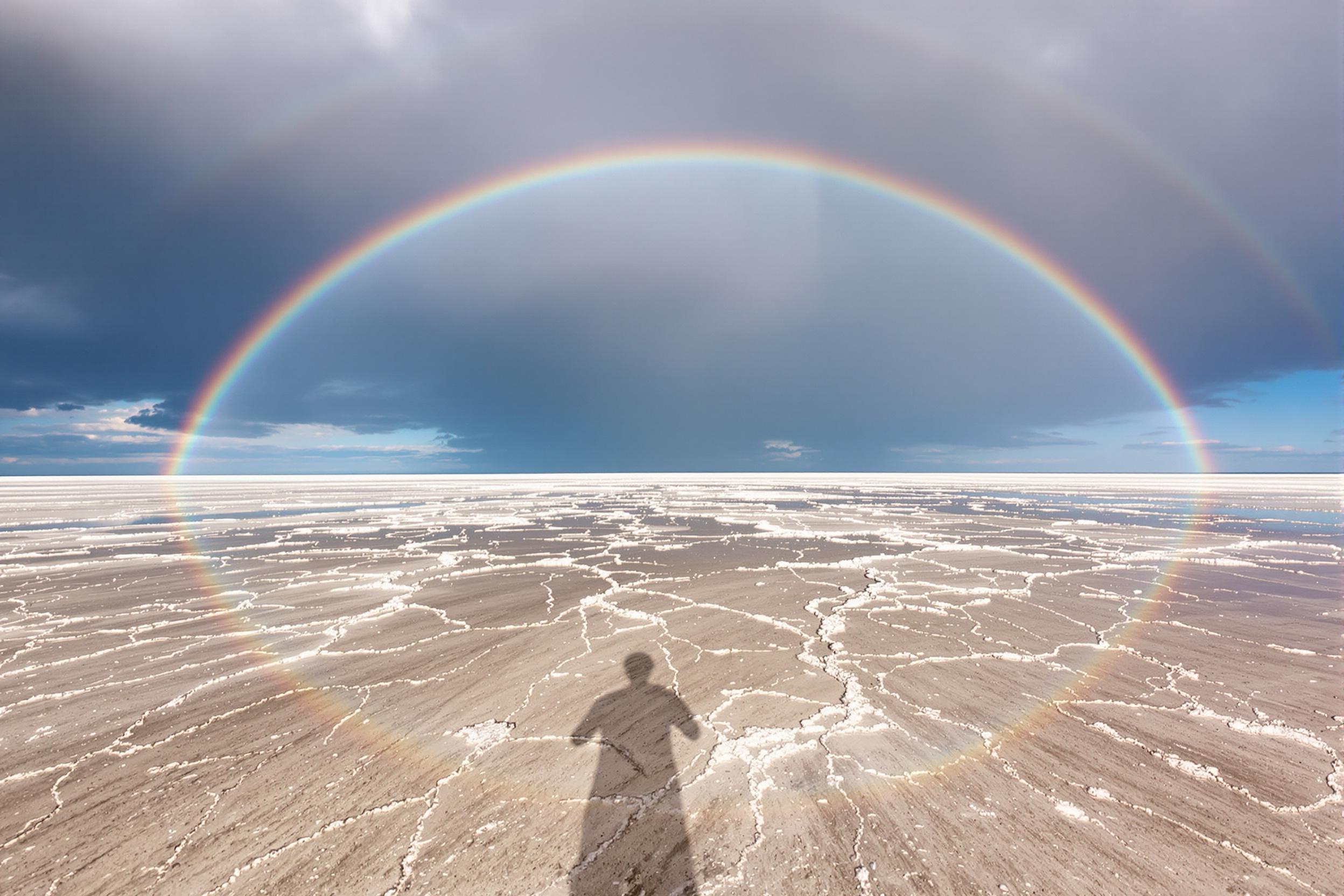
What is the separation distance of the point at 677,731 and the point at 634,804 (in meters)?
1.09

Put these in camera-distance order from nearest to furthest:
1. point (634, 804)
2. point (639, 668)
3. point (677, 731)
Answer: point (634, 804), point (677, 731), point (639, 668)

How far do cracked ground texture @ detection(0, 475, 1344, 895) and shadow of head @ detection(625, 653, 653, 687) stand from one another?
0.12 meters

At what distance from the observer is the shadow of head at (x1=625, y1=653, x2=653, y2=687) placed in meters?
5.84

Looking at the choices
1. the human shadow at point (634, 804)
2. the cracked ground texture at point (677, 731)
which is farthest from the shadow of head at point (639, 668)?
the human shadow at point (634, 804)

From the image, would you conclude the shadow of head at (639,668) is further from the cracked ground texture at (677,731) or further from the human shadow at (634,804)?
the human shadow at (634,804)

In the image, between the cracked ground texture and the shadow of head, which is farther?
the shadow of head

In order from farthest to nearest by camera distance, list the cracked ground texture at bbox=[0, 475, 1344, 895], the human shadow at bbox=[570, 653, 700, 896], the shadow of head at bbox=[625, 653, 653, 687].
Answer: the shadow of head at bbox=[625, 653, 653, 687] < the cracked ground texture at bbox=[0, 475, 1344, 895] < the human shadow at bbox=[570, 653, 700, 896]

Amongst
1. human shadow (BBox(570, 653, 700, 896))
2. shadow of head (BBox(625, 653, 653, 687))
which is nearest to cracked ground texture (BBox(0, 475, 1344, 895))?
human shadow (BBox(570, 653, 700, 896))

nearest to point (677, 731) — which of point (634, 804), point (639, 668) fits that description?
point (634, 804)

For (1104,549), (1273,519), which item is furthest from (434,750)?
(1273,519)

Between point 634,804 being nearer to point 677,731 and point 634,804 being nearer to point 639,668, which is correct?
point 677,731

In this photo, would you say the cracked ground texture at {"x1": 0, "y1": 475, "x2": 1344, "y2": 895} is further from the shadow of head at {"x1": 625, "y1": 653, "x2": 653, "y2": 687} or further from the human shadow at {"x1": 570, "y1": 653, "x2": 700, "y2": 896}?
the shadow of head at {"x1": 625, "y1": 653, "x2": 653, "y2": 687}

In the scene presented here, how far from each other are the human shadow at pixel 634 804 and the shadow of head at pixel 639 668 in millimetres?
342

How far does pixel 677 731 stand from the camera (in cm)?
475
